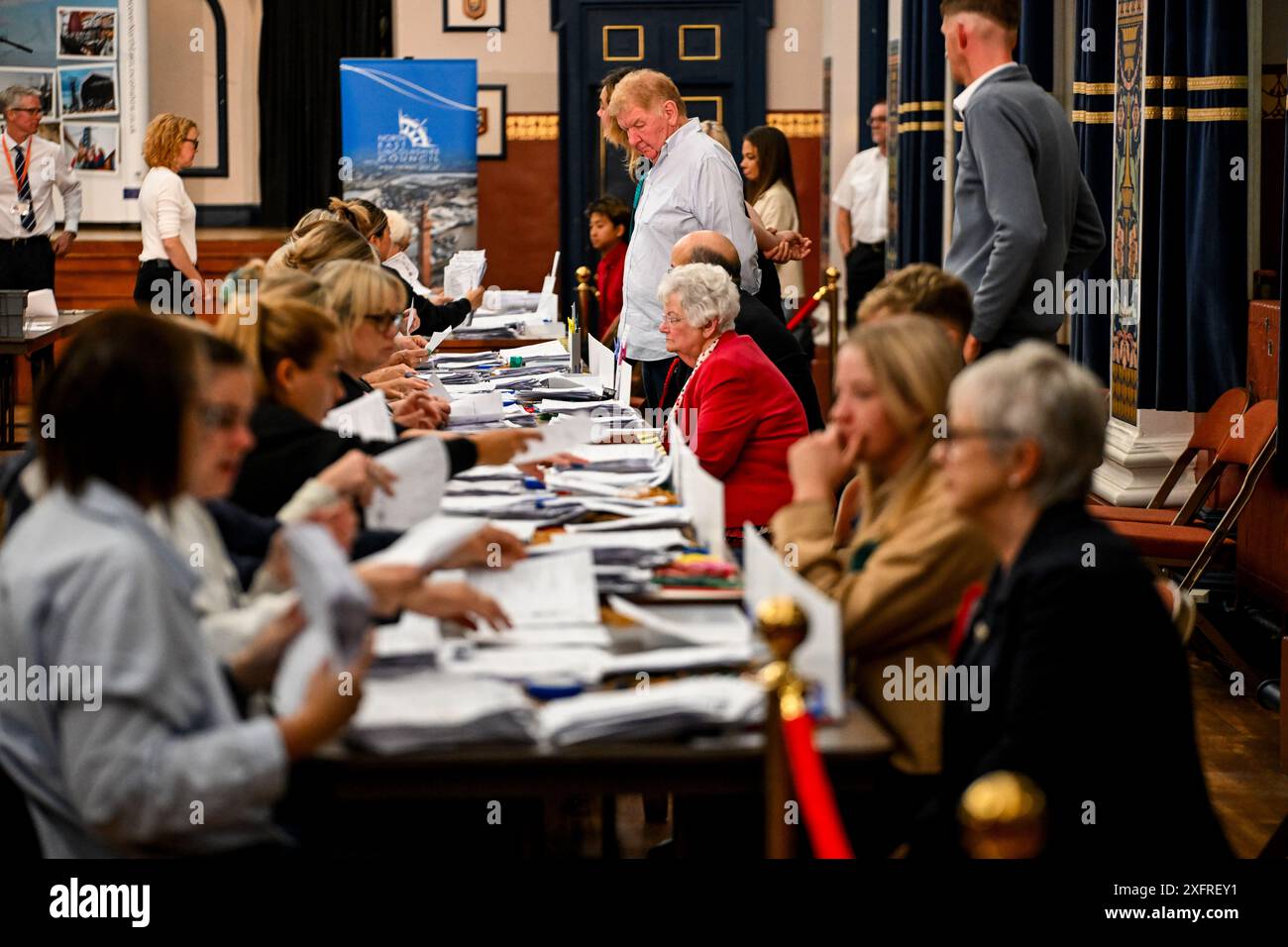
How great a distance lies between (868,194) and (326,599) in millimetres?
9797

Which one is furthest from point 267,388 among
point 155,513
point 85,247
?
point 85,247

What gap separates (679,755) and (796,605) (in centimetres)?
23

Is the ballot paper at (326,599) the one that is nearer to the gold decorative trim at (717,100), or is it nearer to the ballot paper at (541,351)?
the ballot paper at (541,351)

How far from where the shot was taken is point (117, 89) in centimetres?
1349

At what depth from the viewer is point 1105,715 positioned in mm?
2053

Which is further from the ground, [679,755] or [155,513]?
[155,513]

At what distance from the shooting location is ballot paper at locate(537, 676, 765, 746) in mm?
2041

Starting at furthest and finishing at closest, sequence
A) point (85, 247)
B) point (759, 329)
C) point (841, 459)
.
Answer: point (85, 247)
point (759, 329)
point (841, 459)

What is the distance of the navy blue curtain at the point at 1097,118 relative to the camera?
6.45m

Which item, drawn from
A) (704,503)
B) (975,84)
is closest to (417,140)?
(975,84)

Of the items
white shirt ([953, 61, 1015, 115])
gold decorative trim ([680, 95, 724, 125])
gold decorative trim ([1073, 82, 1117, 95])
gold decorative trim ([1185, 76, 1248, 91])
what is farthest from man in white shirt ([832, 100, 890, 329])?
white shirt ([953, 61, 1015, 115])

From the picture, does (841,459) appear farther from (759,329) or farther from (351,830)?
(759,329)

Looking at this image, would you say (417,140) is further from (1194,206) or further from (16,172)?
(1194,206)
